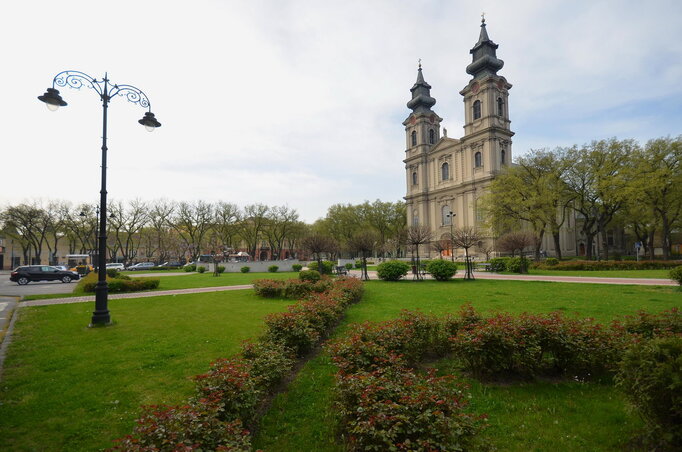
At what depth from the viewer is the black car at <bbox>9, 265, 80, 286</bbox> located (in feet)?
84.5

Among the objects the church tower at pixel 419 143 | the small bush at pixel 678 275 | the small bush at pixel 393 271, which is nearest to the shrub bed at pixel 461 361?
the small bush at pixel 678 275

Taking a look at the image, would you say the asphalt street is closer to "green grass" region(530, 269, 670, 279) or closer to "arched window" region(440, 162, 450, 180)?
"green grass" region(530, 269, 670, 279)

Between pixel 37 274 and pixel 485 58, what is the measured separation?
2403 inches

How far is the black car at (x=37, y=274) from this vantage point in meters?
25.8

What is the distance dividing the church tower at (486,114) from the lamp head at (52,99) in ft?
171

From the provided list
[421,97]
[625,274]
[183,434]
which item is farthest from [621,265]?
[421,97]

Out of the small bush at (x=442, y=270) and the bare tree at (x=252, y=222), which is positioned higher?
the bare tree at (x=252, y=222)

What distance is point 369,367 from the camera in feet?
16.3

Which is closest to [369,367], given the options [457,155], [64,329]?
→ [64,329]

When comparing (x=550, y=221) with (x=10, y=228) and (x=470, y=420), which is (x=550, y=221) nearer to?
(x=470, y=420)

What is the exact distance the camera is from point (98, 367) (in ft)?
21.2

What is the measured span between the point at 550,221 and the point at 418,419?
43.1 m

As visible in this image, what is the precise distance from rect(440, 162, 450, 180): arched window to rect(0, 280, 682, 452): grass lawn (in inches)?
2077

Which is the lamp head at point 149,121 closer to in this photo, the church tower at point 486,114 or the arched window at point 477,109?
the church tower at point 486,114
